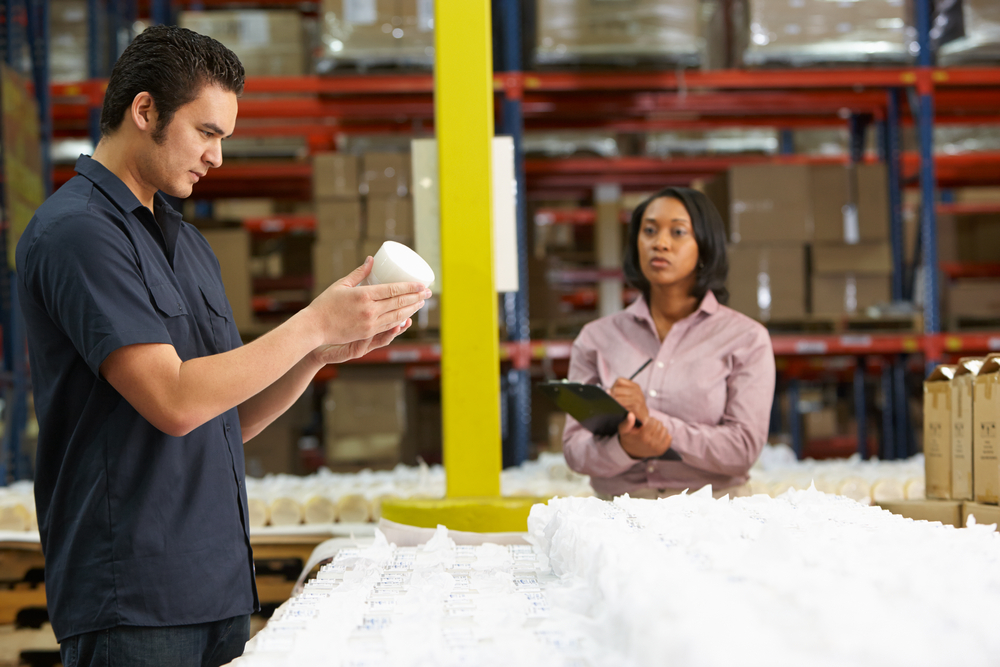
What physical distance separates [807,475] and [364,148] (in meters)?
3.70

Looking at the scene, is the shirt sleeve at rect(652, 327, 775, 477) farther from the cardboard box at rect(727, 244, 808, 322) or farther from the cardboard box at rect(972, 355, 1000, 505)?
the cardboard box at rect(727, 244, 808, 322)

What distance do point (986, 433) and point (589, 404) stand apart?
3.07 feet

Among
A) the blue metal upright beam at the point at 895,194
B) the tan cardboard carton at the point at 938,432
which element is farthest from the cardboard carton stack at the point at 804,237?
the tan cardboard carton at the point at 938,432

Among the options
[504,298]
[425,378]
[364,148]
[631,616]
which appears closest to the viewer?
[631,616]

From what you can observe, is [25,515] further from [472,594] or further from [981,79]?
[981,79]

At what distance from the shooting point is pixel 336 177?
4770mm

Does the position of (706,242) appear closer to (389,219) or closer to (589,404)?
(589,404)

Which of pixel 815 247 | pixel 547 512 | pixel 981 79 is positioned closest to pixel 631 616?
pixel 547 512

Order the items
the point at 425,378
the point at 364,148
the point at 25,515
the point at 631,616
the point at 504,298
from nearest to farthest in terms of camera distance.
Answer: the point at 631,616, the point at 25,515, the point at 504,298, the point at 364,148, the point at 425,378

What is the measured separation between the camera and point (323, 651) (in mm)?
977

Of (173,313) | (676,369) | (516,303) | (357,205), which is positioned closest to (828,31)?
Answer: (516,303)

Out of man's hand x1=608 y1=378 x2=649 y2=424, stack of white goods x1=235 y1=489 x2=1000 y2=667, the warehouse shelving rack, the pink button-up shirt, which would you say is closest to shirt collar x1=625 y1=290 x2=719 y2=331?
the pink button-up shirt

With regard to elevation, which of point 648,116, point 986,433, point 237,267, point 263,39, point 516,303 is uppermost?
point 263,39

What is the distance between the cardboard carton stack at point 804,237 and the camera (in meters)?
4.74
